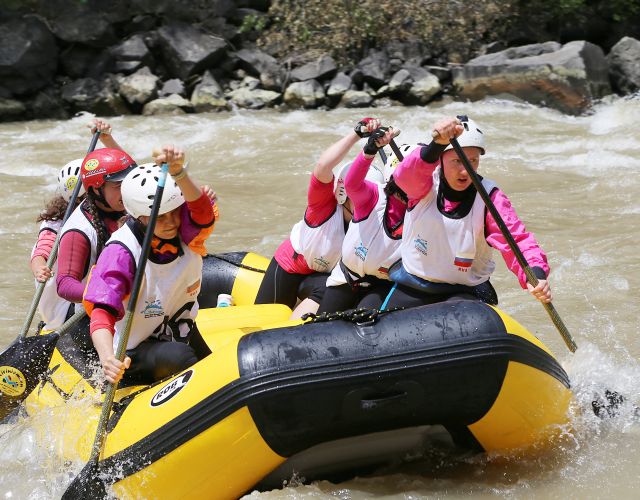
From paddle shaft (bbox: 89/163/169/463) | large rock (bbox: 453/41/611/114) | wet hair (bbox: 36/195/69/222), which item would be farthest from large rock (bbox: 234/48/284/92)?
paddle shaft (bbox: 89/163/169/463)

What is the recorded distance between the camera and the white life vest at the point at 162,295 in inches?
143

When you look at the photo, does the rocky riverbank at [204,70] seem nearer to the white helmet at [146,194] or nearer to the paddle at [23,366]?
the paddle at [23,366]

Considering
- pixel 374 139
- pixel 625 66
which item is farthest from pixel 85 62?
pixel 374 139

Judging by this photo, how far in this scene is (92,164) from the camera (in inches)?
164

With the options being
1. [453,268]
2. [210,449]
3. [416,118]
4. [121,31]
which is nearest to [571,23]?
[416,118]

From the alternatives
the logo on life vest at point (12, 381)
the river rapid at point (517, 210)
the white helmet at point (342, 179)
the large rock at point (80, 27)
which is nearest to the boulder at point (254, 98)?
the river rapid at point (517, 210)

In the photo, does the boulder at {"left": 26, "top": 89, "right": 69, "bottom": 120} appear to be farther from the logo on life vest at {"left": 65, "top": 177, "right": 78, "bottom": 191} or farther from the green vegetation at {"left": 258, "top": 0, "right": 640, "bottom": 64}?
the logo on life vest at {"left": 65, "top": 177, "right": 78, "bottom": 191}

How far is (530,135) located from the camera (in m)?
11.0

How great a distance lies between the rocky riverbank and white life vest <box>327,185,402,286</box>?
8780 mm

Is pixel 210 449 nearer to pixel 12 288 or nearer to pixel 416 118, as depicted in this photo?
pixel 12 288

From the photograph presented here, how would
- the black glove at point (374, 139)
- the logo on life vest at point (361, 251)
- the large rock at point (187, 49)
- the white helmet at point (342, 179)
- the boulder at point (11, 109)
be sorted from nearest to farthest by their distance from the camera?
1. the black glove at point (374, 139)
2. the logo on life vest at point (361, 251)
3. the white helmet at point (342, 179)
4. the boulder at point (11, 109)
5. the large rock at point (187, 49)

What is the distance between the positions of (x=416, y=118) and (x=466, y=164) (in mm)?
8611

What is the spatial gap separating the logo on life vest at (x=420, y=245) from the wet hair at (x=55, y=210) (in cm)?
189

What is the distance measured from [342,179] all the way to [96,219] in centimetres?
118
